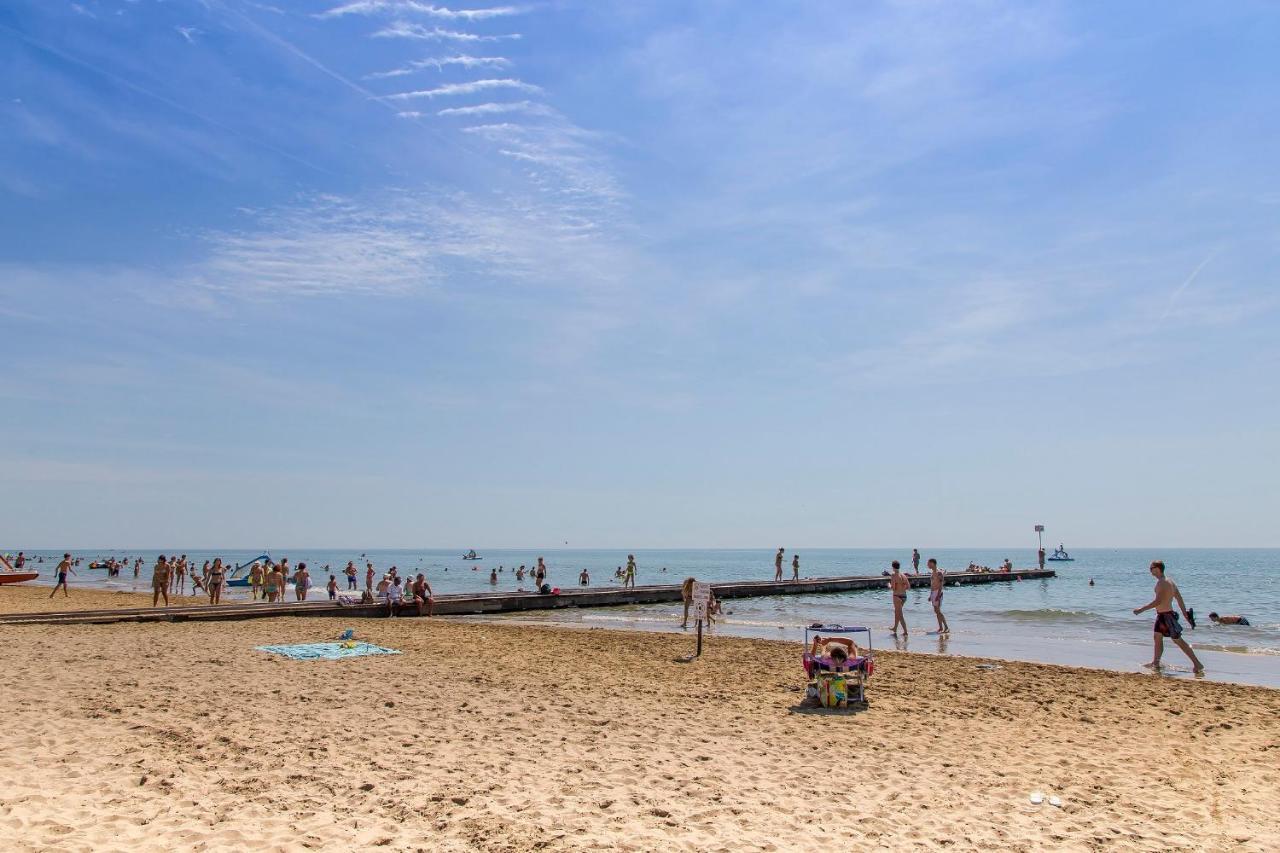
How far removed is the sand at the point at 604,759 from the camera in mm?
5703

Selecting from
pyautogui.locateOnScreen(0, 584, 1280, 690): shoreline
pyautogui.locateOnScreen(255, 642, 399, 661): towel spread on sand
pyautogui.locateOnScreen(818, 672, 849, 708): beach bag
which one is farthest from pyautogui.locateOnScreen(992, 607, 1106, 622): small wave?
pyautogui.locateOnScreen(255, 642, 399, 661): towel spread on sand

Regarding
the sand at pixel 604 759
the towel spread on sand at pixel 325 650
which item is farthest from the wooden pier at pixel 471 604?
the towel spread on sand at pixel 325 650

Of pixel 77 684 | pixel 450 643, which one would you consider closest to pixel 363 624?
pixel 450 643

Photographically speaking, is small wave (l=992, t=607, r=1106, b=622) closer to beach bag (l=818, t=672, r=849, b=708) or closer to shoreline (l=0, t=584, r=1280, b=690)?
shoreline (l=0, t=584, r=1280, b=690)

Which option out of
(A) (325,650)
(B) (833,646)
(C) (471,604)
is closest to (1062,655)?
(B) (833,646)

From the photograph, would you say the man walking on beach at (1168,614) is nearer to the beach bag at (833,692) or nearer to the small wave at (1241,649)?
the small wave at (1241,649)

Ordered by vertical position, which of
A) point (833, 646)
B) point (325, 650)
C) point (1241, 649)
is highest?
point (833, 646)

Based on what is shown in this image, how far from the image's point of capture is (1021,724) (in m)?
9.61

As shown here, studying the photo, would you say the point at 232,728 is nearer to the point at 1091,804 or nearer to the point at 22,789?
the point at 22,789

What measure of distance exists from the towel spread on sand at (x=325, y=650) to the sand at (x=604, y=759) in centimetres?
60

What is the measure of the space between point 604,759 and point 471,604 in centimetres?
2201

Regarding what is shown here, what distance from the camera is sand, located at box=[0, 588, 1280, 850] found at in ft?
18.7

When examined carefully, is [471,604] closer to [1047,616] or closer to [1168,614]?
[1047,616]

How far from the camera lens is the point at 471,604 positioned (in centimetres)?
2870
